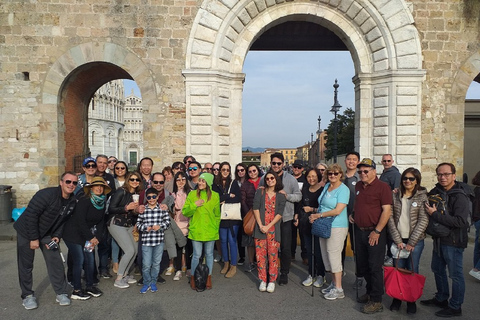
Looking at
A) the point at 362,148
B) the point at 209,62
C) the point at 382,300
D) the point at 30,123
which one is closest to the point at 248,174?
the point at 382,300

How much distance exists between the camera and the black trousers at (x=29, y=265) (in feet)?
14.4

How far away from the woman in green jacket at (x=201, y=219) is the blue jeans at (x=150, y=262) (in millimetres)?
499

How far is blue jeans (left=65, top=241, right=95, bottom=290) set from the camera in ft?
15.1

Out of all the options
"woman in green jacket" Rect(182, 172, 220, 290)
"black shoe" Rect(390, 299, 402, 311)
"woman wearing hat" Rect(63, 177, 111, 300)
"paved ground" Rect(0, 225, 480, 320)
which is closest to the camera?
"paved ground" Rect(0, 225, 480, 320)

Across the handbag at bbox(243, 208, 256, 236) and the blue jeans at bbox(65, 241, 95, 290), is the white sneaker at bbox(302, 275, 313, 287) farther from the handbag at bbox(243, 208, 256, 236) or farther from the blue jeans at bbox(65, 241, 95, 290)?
the blue jeans at bbox(65, 241, 95, 290)

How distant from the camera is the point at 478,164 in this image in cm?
1377

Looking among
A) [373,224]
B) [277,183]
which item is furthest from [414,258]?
[277,183]

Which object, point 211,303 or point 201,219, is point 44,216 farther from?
point 211,303

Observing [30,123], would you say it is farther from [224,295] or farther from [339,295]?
[339,295]

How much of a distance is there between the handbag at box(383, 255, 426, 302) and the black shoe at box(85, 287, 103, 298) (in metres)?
3.71

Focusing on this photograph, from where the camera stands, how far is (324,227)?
15.1 feet

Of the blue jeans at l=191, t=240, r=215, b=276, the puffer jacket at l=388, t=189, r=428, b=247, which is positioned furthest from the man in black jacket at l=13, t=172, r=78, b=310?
the puffer jacket at l=388, t=189, r=428, b=247

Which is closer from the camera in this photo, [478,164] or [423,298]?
[423,298]

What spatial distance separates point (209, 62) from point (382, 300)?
22.2ft
